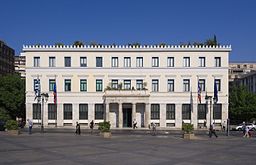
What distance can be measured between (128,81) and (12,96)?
2152 cm

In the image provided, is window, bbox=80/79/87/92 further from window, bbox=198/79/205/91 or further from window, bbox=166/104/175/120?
window, bbox=198/79/205/91

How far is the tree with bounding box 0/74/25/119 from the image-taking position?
72.9 metres

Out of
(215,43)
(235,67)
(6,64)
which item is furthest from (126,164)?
(235,67)

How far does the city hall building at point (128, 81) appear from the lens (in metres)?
67.3

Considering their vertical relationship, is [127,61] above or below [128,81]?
above

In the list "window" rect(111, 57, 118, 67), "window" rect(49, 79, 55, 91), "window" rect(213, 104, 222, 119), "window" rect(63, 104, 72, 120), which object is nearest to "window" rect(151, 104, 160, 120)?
"window" rect(111, 57, 118, 67)

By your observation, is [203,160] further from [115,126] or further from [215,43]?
[215,43]

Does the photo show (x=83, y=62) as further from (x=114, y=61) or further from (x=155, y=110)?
(x=155, y=110)

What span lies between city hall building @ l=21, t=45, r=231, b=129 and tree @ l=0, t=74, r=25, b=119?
684 cm

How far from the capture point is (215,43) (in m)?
72.2

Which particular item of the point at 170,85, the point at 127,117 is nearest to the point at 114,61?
the point at 127,117

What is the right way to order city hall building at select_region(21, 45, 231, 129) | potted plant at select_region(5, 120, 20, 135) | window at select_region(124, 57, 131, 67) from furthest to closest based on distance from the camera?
window at select_region(124, 57, 131, 67), city hall building at select_region(21, 45, 231, 129), potted plant at select_region(5, 120, 20, 135)

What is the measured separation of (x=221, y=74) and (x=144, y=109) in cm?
1371

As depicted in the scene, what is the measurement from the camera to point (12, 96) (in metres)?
73.6
